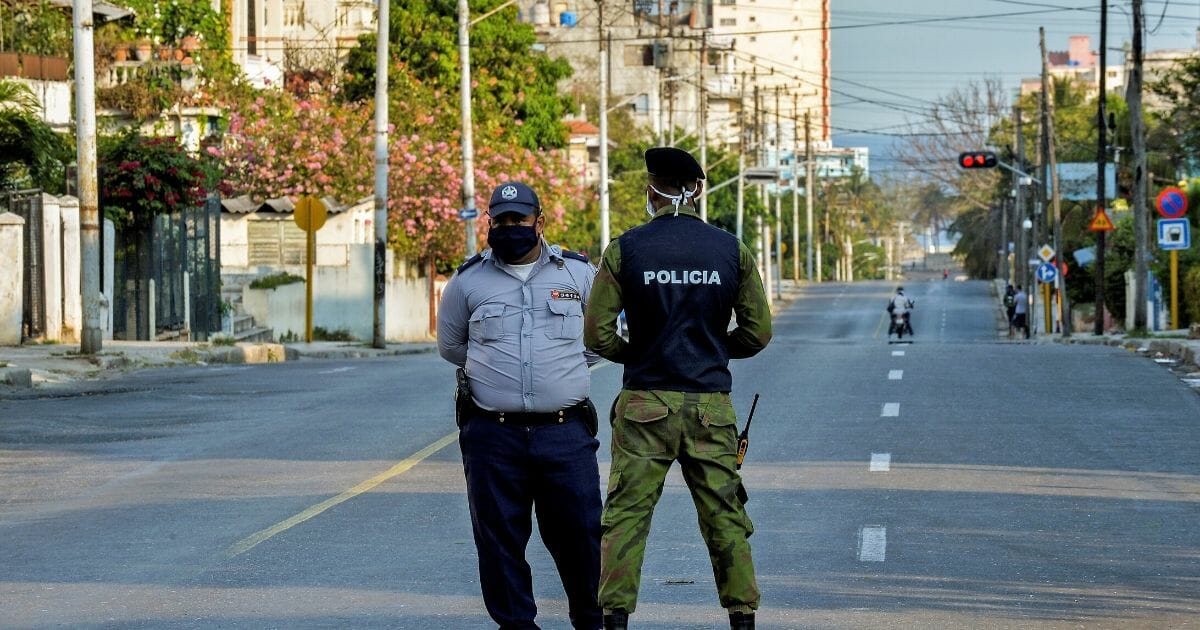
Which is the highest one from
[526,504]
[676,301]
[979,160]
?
[979,160]

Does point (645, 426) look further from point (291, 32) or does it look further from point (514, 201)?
point (291, 32)

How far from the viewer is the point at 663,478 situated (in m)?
7.50

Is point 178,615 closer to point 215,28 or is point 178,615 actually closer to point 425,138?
point 425,138

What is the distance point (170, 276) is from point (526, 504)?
29.7 metres

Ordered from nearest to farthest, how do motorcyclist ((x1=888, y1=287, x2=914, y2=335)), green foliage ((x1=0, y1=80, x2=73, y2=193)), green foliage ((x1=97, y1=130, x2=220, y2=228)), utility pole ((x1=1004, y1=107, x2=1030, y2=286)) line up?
green foliage ((x1=0, y1=80, x2=73, y2=193)) → green foliage ((x1=97, y1=130, x2=220, y2=228)) → motorcyclist ((x1=888, y1=287, x2=914, y2=335)) → utility pole ((x1=1004, y1=107, x2=1030, y2=286))

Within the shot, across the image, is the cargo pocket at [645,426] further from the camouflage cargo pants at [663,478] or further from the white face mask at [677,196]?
the white face mask at [677,196]

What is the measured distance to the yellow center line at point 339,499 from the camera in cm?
1147

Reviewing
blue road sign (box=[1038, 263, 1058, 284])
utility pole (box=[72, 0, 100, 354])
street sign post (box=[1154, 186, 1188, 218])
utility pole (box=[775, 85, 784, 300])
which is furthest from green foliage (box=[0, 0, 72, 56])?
utility pole (box=[775, 85, 784, 300])

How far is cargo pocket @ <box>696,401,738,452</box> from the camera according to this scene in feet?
24.6

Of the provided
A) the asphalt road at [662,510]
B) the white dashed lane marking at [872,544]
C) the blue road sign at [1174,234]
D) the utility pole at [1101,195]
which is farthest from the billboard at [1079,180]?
the white dashed lane marking at [872,544]

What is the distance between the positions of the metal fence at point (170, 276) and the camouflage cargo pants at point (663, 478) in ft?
95.3

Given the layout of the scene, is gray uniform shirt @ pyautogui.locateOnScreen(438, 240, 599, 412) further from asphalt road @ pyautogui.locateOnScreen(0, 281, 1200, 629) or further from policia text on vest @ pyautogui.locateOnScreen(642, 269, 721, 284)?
asphalt road @ pyautogui.locateOnScreen(0, 281, 1200, 629)

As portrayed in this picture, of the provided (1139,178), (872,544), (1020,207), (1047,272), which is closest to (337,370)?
(872,544)

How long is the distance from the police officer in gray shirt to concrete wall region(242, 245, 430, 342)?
117 ft
